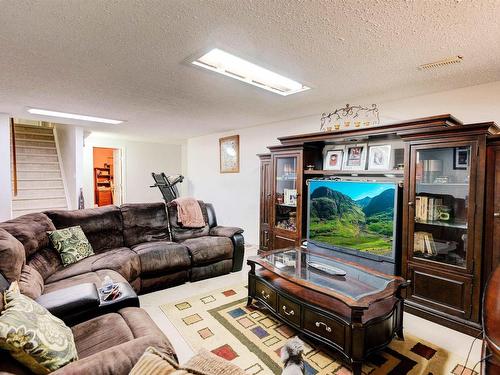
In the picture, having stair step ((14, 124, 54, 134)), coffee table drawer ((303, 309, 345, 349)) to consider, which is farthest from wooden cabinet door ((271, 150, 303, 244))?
stair step ((14, 124, 54, 134))

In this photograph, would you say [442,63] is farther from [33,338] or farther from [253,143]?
[253,143]

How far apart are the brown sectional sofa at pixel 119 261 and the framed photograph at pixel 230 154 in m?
1.53

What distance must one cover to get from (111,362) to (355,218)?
2658 mm

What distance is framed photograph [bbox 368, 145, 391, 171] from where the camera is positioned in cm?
304

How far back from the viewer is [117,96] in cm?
324

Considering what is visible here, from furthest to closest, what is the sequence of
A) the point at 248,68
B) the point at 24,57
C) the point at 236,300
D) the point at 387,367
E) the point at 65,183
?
the point at 65,183, the point at 236,300, the point at 248,68, the point at 24,57, the point at 387,367

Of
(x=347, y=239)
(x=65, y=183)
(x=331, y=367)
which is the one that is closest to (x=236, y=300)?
(x=331, y=367)

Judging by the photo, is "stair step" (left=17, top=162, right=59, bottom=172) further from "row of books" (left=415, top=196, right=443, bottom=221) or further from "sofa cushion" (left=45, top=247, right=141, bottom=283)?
"row of books" (left=415, top=196, right=443, bottom=221)

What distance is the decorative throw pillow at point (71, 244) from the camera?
8.96ft

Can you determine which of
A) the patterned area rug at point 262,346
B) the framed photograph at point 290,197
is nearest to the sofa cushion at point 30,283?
the patterned area rug at point 262,346

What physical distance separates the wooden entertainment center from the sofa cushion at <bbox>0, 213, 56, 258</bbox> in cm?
322

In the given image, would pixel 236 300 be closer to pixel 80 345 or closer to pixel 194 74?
pixel 80 345

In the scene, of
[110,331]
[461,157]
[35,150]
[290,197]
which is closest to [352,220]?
[290,197]

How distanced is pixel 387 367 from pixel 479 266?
1.23 meters
